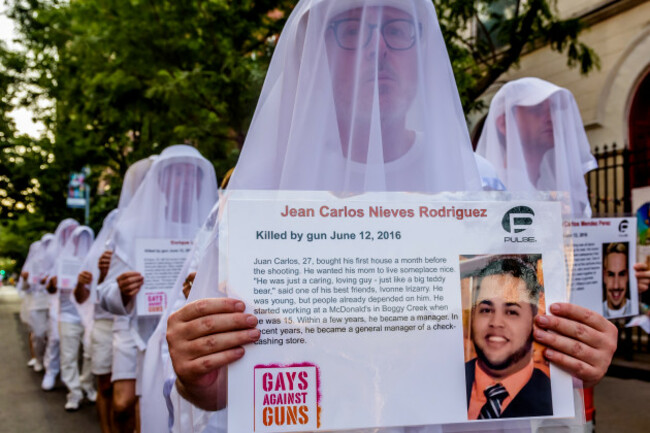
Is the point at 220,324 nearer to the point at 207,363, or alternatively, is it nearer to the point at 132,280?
the point at 207,363

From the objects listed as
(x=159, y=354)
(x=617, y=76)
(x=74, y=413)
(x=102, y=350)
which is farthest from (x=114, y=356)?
(x=617, y=76)

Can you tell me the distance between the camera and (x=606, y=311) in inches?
115

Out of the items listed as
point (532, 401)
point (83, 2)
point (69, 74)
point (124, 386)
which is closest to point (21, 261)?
point (69, 74)

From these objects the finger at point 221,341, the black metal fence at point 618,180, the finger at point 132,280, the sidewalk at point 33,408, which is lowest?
the sidewalk at point 33,408

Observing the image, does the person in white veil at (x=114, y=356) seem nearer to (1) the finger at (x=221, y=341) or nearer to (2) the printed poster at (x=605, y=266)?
(2) the printed poster at (x=605, y=266)

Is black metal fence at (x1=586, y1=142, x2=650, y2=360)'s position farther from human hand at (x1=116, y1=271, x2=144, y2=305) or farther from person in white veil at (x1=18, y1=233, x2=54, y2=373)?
person in white veil at (x1=18, y1=233, x2=54, y2=373)

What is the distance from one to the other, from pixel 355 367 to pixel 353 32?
108 cm

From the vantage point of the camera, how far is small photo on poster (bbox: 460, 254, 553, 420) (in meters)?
1.32

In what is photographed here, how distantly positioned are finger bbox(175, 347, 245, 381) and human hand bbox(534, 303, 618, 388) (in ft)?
2.22

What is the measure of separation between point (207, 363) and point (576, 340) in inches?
33.4

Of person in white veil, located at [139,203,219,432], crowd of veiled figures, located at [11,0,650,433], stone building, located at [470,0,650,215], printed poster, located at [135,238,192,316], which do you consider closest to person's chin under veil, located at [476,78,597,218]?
crowd of veiled figures, located at [11,0,650,433]

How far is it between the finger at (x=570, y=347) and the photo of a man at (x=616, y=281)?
170cm

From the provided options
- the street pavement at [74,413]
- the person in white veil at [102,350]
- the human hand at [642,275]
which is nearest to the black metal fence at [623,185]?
the street pavement at [74,413]

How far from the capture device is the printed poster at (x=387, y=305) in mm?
1318
